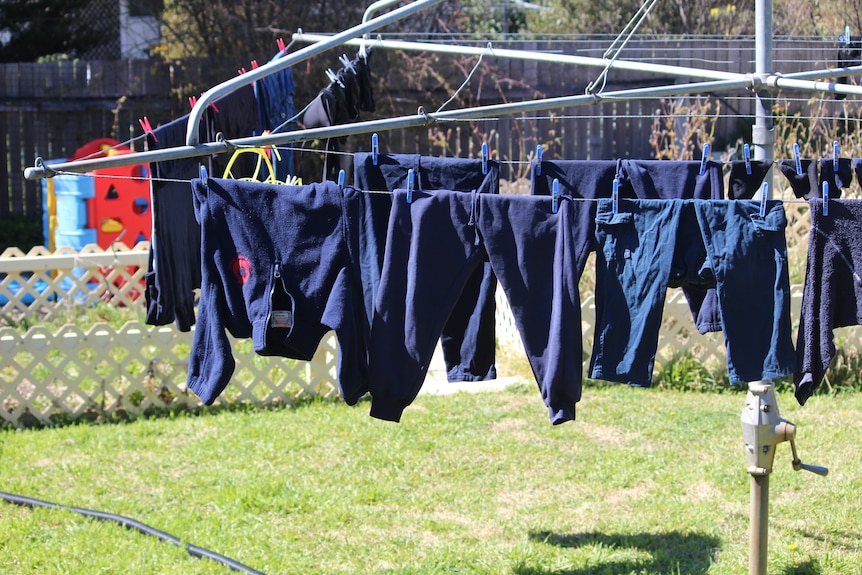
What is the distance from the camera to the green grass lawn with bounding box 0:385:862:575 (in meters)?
4.73

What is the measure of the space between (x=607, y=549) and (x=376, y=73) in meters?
7.97

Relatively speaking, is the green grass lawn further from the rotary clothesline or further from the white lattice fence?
the rotary clothesline

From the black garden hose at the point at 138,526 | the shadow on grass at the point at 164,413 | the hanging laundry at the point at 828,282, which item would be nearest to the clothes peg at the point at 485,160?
the hanging laundry at the point at 828,282

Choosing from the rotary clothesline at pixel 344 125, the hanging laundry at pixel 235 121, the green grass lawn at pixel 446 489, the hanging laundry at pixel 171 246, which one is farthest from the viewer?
the hanging laundry at pixel 235 121

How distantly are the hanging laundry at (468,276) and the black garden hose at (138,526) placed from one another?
1.39 m

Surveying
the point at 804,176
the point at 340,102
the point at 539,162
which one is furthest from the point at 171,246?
the point at 804,176

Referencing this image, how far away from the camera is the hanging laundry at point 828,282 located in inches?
138

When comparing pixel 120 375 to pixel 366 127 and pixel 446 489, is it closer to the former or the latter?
pixel 446 489

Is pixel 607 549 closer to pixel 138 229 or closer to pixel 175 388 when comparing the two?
pixel 175 388

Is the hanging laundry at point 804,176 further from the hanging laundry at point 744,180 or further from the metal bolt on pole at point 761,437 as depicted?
the metal bolt on pole at point 761,437

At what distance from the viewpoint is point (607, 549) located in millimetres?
4797

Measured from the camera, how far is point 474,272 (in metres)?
4.04

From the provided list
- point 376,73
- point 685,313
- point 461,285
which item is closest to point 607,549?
point 461,285

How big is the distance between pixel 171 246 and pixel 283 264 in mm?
1049
